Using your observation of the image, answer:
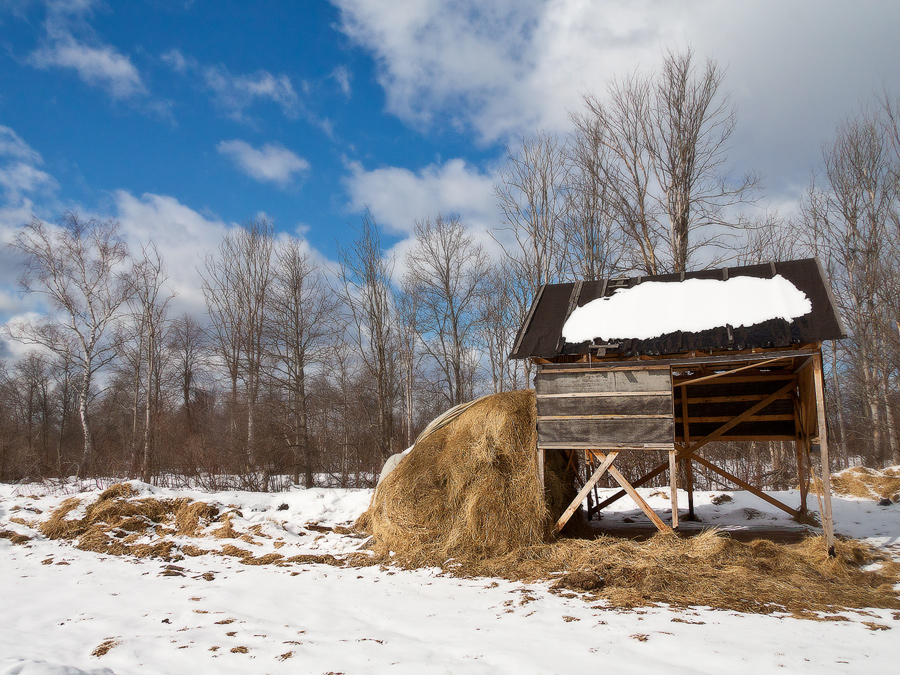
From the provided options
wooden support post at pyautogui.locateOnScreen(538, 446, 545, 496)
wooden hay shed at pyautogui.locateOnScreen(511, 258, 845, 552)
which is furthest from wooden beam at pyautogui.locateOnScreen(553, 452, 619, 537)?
wooden support post at pyautogui.locateOnScreen(538, 446, 545, 496)

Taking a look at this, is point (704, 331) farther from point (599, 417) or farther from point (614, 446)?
point (614, 446)

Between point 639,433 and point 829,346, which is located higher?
point 829,346

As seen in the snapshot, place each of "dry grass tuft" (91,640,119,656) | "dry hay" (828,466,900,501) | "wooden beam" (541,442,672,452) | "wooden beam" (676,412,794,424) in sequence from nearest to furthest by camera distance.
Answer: "dry grass tuft" (91,640,119,656) < "wooden beam" (541,442,672,452) < "wooden beam" (676,412,794,424) < "dry hay" (828,466,900,501)

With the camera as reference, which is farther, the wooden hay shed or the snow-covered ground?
the wooden hay shed

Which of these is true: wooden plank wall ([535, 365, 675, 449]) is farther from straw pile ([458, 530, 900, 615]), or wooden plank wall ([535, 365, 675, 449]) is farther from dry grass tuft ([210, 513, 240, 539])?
dry grass tuft ([210, 513, 240, 539])

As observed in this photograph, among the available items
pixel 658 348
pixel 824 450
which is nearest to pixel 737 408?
pixel 824 450

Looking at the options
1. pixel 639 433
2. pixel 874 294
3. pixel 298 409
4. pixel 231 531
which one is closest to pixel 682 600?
pixel 639 433

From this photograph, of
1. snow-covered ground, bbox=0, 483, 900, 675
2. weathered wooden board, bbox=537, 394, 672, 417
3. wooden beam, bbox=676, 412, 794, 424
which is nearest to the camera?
snow-covered ground, bbox=0, 483, 900, 675

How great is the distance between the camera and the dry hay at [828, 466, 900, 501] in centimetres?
1330

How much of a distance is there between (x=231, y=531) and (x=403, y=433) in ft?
60.9

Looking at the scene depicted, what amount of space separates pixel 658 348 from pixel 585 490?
2703mm

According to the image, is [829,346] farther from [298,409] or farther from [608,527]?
[298,409]

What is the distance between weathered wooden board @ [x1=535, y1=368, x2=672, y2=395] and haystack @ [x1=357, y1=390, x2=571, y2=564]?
93 centimetres

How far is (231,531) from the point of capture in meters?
11.0
